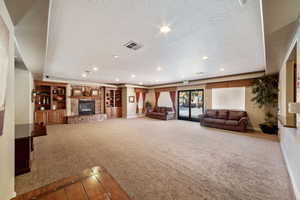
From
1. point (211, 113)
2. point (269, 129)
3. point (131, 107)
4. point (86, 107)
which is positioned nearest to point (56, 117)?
point (86, 107)

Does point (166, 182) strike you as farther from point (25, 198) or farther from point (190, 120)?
point (190, 120)

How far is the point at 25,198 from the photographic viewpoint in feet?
3.62

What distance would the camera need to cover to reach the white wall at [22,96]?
3.31 metres

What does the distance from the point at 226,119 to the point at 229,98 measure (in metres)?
1.18

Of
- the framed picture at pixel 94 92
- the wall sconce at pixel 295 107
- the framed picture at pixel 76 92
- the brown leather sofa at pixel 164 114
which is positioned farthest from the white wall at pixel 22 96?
the brown leather sofa at pixel 164 114

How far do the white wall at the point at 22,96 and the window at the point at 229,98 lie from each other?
768 centimetres

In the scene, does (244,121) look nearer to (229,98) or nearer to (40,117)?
(229,98)

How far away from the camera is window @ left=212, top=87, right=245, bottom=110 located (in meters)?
5.83

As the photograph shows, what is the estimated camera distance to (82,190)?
1.22 meters

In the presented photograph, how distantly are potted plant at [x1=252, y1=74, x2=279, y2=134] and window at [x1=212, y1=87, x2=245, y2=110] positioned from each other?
2.40 ft

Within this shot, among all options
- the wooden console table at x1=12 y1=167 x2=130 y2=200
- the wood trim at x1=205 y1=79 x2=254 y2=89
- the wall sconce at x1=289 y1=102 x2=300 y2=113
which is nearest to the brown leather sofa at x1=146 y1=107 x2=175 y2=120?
the wood trim at x1=205 y1=79 x2=254 y2=89

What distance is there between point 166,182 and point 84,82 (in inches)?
303

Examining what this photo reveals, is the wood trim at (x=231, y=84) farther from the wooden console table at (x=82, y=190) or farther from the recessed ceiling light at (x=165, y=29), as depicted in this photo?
the wooden console table at (x=82, y=190)

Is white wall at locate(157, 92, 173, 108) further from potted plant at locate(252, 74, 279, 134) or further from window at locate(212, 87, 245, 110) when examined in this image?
potted plant at locate(252, 74, 279, 134)
